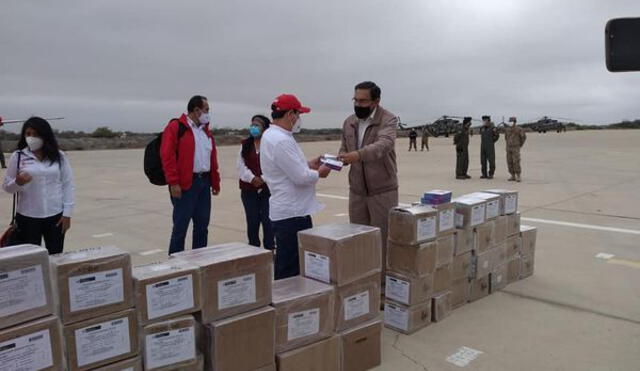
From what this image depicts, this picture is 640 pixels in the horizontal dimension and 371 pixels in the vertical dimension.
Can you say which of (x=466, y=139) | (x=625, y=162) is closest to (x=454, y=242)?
(x=466, y=139)

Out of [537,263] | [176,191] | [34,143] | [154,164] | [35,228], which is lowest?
[537,263]

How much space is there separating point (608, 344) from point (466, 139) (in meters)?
10.8

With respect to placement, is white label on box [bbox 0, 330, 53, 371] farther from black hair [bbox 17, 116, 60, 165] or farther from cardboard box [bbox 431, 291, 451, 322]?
cardboard box [bbox 431, 291, 451, 322]

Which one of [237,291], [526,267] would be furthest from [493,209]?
[237,291]

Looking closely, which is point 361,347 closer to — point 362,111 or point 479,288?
point 479,288

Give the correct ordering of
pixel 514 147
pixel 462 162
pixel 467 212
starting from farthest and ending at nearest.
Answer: pixel 462 162
pixel 514 147
pixel 467 212

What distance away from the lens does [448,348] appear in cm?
344

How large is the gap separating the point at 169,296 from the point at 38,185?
6.84 feet

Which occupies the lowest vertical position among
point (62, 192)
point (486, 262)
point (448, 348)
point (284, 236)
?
point (448, 348)

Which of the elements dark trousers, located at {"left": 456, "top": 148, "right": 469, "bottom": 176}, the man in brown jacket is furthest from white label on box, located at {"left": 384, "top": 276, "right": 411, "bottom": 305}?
dark trousers, located at {"left": 456, "top": 148, "right": 469, "bottom": 176}

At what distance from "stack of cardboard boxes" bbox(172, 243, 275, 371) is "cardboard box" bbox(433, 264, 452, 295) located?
167 centimetres

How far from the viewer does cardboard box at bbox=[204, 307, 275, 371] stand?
2520 millimetres

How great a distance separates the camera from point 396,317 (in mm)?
3764

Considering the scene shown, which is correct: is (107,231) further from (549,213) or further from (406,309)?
(549,213)
